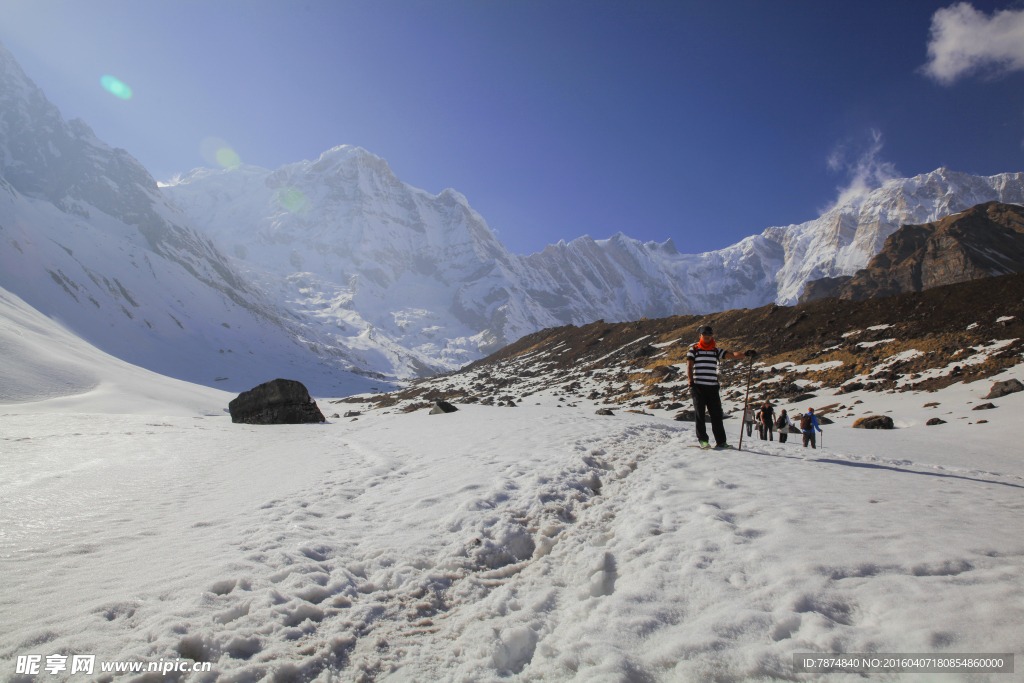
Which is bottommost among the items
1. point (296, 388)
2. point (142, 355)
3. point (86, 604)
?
point (86, 604)

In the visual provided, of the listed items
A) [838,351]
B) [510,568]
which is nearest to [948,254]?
[838,351]

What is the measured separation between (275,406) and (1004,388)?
28.1 meters

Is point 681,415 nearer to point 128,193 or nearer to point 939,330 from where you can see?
point 939,330

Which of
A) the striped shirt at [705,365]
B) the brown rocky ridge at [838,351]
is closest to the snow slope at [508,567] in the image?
the striped shirt at [705,365]

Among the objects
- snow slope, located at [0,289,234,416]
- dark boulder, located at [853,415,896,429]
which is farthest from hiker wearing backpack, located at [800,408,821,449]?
snow slope, located at [0,289,234,416]

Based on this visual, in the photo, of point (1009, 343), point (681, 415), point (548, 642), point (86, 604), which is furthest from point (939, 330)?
point (86, 604)

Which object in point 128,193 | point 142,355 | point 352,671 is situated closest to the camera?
point 352,671

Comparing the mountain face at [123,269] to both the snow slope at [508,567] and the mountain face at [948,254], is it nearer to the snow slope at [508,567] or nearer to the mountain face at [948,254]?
the snow slope at [508,567]

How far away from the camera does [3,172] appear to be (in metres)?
99.1

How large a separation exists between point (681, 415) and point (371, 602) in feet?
58.7

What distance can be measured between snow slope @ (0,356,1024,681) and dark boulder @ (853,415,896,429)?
33.1ft

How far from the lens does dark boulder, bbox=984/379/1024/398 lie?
48.9 feet

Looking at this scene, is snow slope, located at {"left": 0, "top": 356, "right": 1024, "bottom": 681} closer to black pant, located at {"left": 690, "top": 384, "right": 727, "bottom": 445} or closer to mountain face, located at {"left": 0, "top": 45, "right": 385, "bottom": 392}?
black pant, located at {"left": 690, "top": 384, "right": 727, "bottom": 445}

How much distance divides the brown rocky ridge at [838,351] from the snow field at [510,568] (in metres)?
17.9
